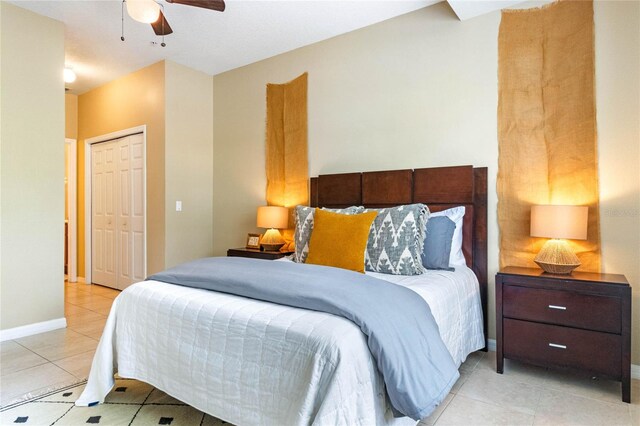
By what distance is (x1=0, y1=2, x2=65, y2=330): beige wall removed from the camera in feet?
9.99

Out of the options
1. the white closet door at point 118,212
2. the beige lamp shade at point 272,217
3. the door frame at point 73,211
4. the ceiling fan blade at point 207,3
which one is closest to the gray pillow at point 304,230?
the beige lamp shade at point 272,217

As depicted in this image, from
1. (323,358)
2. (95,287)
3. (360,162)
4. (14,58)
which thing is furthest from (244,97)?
(323,358)

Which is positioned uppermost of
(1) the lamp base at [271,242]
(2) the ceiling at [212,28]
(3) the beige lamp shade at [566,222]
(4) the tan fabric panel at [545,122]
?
(2) the ceiling at [212,28]

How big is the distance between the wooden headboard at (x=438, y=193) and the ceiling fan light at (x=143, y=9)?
1927mm

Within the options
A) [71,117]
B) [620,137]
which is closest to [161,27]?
[620,137]

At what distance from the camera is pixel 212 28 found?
11.2 ft

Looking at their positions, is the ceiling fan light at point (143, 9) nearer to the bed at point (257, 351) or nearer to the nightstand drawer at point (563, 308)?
the bed at point (257, 351)

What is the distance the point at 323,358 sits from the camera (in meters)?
1.25

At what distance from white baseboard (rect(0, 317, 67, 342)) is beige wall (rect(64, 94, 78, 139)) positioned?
10.1 feet

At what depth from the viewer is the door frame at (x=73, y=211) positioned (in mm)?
5316

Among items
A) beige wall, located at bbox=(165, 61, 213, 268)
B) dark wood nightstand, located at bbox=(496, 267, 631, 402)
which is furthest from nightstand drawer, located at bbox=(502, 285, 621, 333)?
beige wall, located at bbox=(165, 61, 213, 268)

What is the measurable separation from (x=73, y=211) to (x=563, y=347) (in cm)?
596

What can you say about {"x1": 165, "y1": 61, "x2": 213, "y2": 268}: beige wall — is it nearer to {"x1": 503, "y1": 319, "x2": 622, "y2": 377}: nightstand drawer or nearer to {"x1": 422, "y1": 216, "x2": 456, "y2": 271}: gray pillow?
{"x1": 422, "y1": 216, "x2": 456, "y2": 271}: gray pillow

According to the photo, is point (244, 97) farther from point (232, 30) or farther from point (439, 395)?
point (439, 395)
